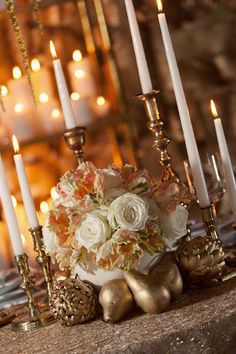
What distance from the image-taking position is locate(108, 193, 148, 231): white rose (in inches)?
47.7

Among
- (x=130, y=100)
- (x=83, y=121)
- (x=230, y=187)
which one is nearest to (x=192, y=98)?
(x=130, y=100)

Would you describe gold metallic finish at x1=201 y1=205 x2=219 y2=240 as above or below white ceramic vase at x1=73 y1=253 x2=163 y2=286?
above

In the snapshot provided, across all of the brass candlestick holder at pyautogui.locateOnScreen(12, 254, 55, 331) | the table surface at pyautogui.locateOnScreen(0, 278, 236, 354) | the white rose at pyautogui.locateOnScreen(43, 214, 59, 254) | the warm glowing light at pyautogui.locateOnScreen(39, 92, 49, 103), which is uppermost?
the warm glowing light at pyautogui.locateOnScreen(39, 92, 49, 103)

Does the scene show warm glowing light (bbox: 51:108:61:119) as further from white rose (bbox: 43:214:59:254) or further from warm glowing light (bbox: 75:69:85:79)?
white rose (bbox: 43:214:59:254)

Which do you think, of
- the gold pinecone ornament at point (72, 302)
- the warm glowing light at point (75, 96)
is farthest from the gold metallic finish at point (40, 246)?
the warm glowing light at point (75, 96)

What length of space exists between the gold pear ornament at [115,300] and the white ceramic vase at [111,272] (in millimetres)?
35

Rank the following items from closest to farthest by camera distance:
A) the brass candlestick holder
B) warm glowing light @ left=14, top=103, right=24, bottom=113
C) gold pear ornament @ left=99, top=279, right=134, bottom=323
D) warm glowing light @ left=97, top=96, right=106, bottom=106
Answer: gold pear ornament @ left=99, top=279, right=134, bottom=323 < the brass candlestick holder < warm glowing light @ left=14, top=103, right=24, bottom=113 < warm glowing light @ left=97, top=96, right=106, bottom=106

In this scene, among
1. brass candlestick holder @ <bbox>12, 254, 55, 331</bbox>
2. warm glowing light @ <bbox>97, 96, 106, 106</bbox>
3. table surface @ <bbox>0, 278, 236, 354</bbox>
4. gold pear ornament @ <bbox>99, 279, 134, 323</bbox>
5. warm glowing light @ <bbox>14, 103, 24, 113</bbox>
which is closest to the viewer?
table surface @ <bbox>0, 278, 236, 354</bbox>

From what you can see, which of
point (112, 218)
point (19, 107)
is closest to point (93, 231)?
point (112, 218)

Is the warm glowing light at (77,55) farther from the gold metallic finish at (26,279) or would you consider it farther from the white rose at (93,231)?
the white rose at (93,231)

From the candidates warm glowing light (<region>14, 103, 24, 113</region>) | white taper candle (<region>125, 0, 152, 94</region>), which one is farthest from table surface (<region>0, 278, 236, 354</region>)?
warm glowing light (<region>14, 103, 24, 113</region>)

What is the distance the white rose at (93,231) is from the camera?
1.23m

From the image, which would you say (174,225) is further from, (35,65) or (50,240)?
(35,65)

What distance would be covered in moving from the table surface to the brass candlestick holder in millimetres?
56
